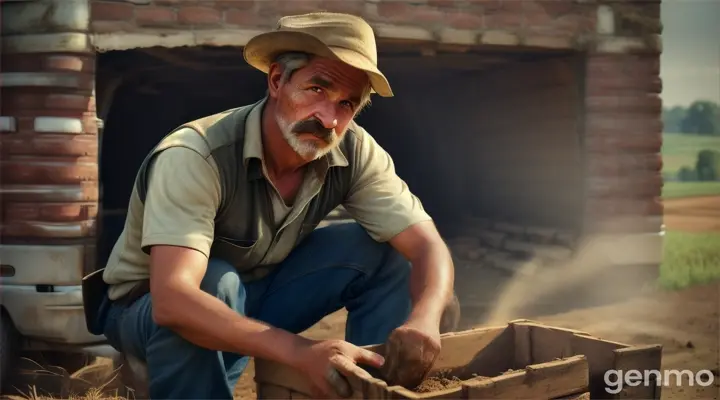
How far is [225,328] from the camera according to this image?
2.38m

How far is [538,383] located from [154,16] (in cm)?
361

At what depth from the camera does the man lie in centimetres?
245

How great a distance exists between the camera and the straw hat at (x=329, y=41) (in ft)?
9.11

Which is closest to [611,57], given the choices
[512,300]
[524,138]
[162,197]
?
[524,138]

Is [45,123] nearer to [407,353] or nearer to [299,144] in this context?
[299,144]

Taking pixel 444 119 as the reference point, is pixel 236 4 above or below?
above

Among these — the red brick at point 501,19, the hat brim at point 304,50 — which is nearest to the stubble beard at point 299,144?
the hat brim at point 304,50

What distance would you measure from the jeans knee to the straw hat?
775 mm

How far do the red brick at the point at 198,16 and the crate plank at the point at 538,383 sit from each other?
349cm

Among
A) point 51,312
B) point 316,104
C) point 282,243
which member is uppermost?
point 316,104

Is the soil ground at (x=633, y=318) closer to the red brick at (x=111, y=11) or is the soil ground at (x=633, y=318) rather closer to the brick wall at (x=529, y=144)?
the brick wall at (x=529, y=144)

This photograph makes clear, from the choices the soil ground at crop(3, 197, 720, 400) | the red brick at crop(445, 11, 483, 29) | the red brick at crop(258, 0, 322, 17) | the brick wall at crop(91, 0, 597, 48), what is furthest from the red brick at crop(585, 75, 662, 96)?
the red brick at crop(258, 0, 322, 17)

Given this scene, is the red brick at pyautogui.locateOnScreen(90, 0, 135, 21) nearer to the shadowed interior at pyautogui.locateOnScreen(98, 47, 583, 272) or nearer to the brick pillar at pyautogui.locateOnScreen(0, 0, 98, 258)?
the brick pillar at pyautogui.locateOnScreen(0, 0, 98, 258)

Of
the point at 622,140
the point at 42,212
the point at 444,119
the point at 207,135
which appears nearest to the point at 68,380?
the point at 42,212
